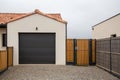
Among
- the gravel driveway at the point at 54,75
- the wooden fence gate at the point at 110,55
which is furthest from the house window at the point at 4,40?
the wooden fence gate at the point at 110,55

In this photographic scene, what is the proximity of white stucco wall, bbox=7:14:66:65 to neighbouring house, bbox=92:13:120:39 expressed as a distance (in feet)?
10.9

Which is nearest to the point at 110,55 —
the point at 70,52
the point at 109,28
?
the point at 109,28

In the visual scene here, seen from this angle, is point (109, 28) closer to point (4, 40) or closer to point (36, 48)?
point (36, 48)

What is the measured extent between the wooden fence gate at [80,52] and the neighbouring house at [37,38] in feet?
1.89

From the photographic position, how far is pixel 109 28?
822 inches

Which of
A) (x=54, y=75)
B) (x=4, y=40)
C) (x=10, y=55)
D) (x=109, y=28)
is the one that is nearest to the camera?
(x=54, y=75)

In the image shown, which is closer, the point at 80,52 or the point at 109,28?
the point at 109,28

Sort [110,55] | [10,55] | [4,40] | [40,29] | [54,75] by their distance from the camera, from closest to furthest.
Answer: [54,75] → [110,55] → [10,55] → [40,29] → [4,40]

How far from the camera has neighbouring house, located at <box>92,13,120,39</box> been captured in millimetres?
18750

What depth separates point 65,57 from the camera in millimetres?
22516

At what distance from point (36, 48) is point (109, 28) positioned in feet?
20.2

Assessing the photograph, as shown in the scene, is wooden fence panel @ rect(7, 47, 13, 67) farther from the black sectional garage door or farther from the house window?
the house window

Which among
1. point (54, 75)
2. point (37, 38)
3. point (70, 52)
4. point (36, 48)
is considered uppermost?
point (37, 38)

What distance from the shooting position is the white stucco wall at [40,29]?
22.5m
